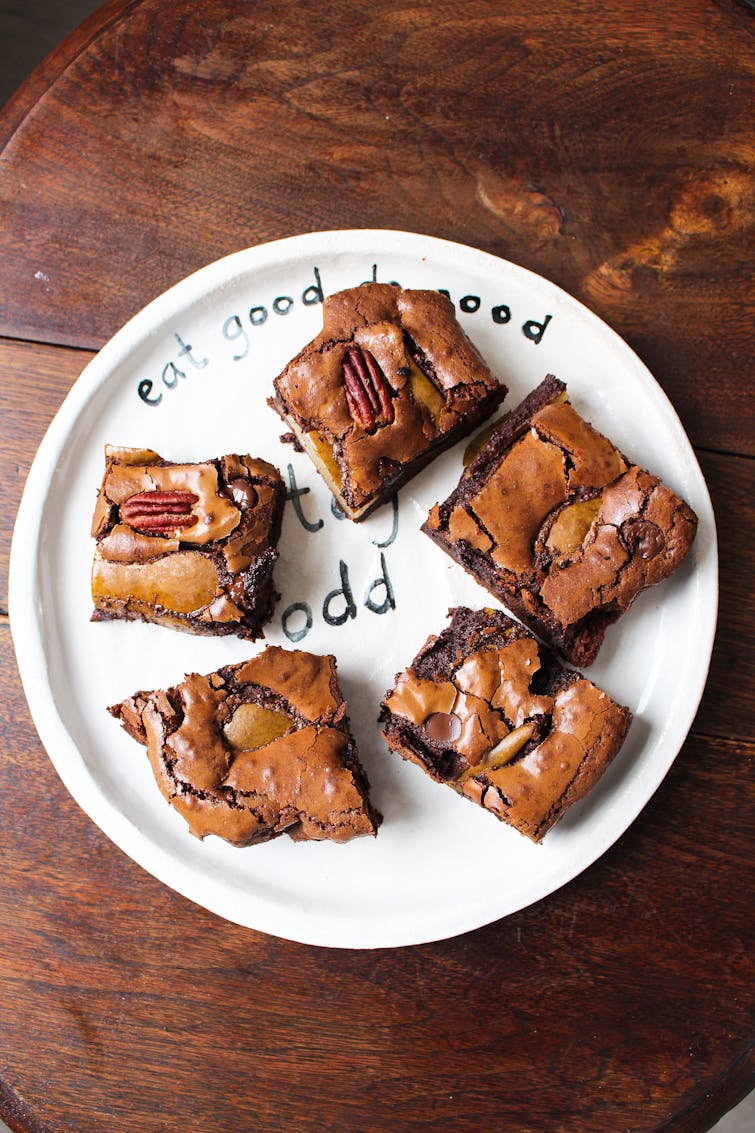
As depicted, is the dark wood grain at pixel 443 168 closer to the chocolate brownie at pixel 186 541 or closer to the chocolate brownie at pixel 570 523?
the chocolate brownie at pixel 570 523

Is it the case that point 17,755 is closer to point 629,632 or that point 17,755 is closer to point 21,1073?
point 21,1073

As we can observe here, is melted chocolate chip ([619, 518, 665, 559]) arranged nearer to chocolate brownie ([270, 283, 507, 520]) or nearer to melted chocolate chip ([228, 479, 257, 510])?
chocolate brownie ([270, 283, 507, 520])

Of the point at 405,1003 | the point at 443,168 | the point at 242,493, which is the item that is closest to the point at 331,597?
the point at 242,493

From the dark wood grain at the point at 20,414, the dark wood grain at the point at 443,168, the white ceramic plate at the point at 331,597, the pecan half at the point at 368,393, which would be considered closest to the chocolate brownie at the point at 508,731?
the white ceramic plate at the point at 331,597

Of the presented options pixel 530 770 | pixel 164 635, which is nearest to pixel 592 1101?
pixel 530 770

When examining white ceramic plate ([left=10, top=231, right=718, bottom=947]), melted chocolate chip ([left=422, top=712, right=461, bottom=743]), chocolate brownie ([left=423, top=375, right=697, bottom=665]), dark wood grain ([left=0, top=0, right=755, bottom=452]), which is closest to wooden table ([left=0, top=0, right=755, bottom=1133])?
dark wood grain ([left=0, top=0, right=755, bottom=452])
